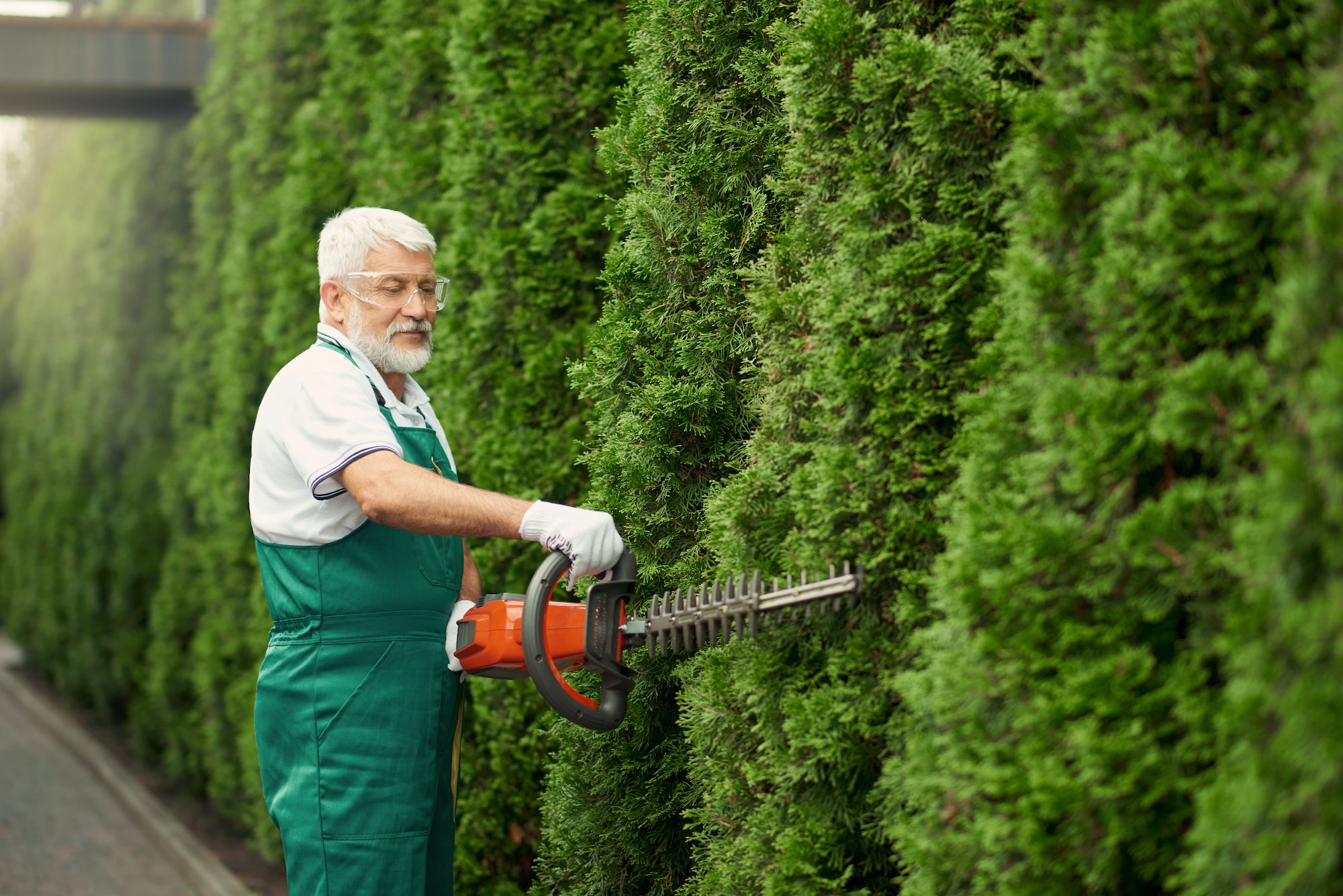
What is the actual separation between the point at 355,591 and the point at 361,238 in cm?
84

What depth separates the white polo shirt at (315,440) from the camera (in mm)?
2562

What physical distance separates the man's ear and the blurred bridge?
546 cm

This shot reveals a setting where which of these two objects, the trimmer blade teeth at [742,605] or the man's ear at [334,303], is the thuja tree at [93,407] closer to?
the man's ear at [334,303]

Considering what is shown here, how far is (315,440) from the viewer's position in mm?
2586

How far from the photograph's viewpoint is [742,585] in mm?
2283

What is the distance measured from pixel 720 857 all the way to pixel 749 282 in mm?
1266

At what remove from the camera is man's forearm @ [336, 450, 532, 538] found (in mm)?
2469

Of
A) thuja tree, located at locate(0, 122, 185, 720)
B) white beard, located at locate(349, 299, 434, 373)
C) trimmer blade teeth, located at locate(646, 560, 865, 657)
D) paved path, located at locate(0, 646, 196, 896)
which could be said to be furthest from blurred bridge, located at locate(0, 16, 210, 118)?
trimmer blade teeth, located at locate(646, 560, 865, 657)

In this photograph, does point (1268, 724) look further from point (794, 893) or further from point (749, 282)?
point (749, 282)

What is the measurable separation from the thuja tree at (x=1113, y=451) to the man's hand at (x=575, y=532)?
86 cm

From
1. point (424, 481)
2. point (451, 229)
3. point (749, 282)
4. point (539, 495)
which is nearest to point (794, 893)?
point (424, 481)

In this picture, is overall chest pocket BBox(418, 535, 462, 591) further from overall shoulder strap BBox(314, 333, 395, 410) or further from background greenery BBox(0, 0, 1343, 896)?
background greenery BBox(0, 0, 1343, 896)

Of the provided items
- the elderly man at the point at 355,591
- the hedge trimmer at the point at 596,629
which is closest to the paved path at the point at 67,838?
the elderly man at the point at 355,591

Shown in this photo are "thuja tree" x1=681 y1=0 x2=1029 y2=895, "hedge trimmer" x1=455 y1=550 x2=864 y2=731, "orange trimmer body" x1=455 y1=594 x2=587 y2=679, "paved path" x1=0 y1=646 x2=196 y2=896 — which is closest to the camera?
"thuja tree" x1=681 y1=0 x2=1029 y2=895
